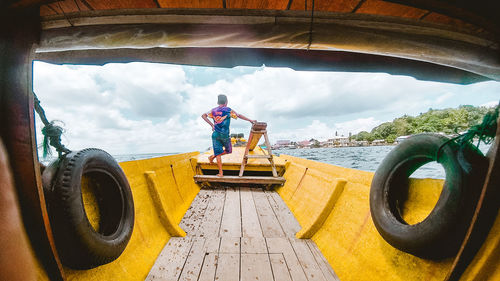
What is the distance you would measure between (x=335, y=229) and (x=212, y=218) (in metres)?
1.81

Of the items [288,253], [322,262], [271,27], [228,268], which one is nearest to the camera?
[271,27]

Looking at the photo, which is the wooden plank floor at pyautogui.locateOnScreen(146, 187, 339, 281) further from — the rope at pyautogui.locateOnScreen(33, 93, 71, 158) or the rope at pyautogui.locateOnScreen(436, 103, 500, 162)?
the rope at pyautogui.locateOnScreen(436, 103, 500, 162)

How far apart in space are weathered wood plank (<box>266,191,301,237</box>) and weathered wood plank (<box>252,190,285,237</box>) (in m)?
0.07

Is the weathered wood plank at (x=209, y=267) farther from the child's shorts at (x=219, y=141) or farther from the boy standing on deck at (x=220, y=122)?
the child's shorts at (x=219, y=141)

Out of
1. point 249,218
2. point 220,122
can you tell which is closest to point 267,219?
point 249,218

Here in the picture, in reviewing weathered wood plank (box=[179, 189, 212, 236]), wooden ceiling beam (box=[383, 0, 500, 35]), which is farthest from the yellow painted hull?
wooden ceiling beam (box=[383, 0, 500, 35])

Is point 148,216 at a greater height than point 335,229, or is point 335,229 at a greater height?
point 148,216

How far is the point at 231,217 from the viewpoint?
111 inches

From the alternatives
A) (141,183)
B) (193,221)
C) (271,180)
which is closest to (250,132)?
(271,180)

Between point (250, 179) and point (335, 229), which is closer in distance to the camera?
point (335, 229)

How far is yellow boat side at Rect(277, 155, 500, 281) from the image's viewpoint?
3.17ft

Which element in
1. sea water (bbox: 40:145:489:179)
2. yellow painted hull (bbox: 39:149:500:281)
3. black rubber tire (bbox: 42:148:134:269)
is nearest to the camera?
black rubber tire (bbox: 42:148:134:269)

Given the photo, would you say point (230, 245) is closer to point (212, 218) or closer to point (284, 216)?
point (212, 218)

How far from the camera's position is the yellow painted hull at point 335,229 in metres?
1.21
